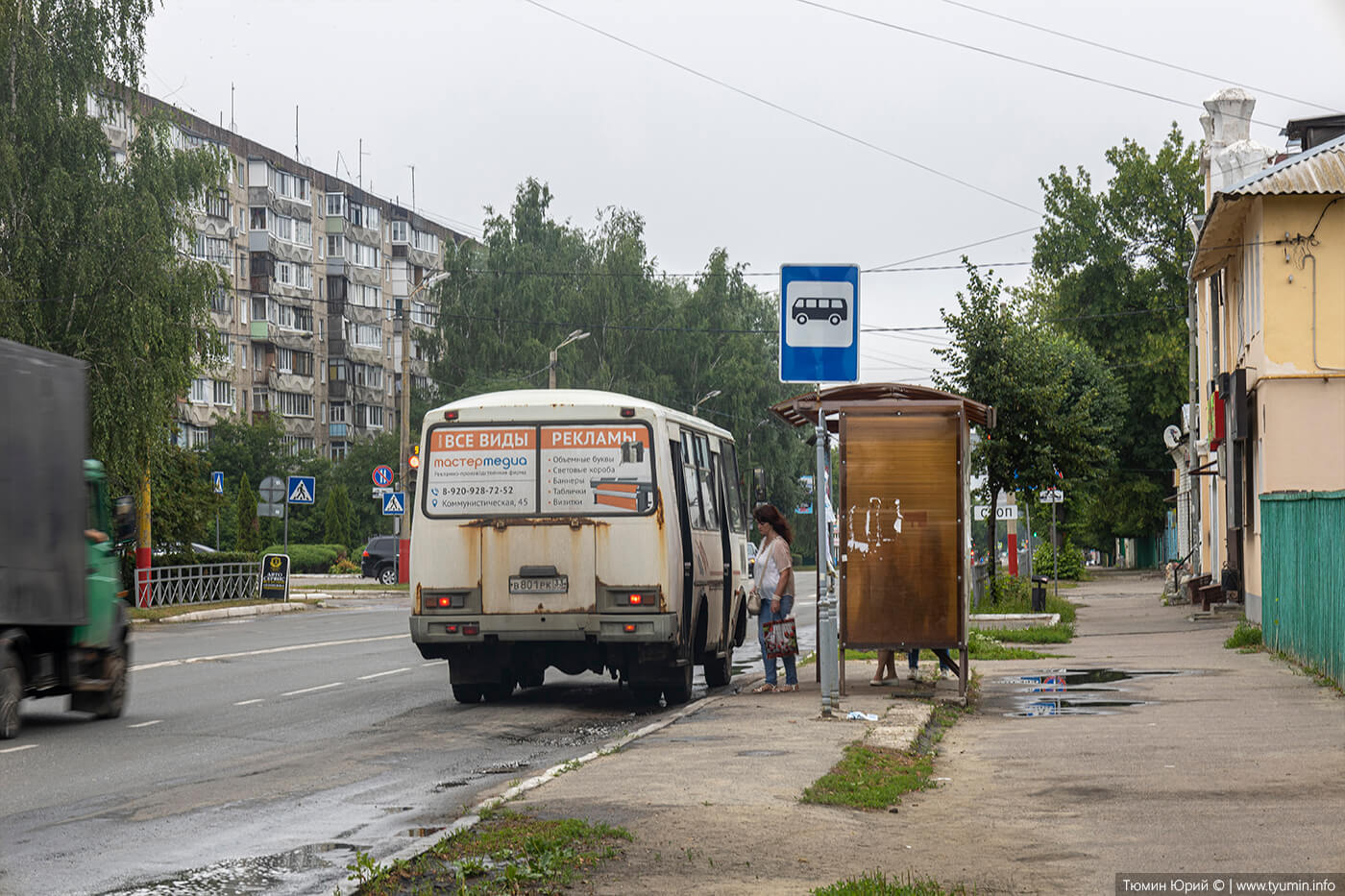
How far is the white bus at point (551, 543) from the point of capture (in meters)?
16.3

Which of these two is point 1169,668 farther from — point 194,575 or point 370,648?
point 194,575

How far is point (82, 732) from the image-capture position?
1478 centimetres

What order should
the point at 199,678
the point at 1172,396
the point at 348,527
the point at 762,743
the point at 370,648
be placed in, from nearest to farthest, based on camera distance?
the point at 762,743 → the point at 199,678 → the point at 370,648 → the point at 1172,396 → the point at 348,527

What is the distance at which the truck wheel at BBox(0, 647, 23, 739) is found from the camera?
1381 cm

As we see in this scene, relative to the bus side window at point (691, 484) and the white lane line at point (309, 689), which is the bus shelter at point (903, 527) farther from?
the white lane line at point (309, 689)

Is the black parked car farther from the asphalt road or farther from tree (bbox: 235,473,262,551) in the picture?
A: the asphalt road

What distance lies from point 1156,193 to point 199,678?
53.0 m

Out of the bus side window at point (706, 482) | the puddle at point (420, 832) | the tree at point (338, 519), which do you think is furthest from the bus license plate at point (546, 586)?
the tree at point (338, 519)

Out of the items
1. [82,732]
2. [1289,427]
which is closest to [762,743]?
[82,732]

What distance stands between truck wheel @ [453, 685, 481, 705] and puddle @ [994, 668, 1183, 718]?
17.2 ft

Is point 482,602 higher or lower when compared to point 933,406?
lower

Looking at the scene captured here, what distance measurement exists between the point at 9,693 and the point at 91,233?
74.5 feet
